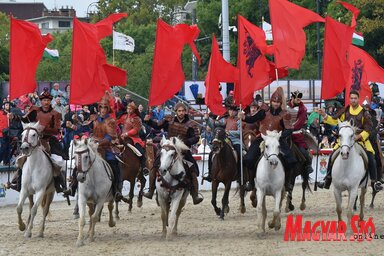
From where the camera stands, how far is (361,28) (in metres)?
56.9

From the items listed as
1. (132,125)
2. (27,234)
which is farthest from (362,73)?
(27,234)

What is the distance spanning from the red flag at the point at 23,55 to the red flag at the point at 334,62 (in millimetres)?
6224

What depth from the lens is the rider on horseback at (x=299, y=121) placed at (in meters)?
22.8

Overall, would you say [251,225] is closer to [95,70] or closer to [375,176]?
[375,176]

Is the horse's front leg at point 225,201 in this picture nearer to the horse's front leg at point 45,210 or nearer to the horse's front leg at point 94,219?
the horse's front leg at point 45,210

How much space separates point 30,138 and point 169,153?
2.66 m

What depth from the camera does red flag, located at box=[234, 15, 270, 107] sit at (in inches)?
971

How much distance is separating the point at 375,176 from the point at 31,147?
6.77 meters

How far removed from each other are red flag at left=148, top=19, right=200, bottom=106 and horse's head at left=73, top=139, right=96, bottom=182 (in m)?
4.37

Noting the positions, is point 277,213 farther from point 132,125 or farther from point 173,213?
point 132,125

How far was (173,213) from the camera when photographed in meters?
20.9

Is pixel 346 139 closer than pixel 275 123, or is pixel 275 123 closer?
pixel 346 139

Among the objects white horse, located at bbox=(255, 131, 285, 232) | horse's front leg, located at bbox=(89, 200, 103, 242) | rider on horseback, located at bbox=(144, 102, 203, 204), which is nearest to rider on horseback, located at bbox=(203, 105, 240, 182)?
rider on horseback, located at bbox=(144, 102, 203, 204)

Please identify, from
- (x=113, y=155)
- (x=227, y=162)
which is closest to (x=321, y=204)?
(x=227, y=162)
